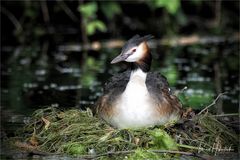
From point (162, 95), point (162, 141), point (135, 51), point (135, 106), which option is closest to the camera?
point (162, 141)

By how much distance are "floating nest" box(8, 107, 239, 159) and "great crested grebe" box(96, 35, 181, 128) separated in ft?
0.39

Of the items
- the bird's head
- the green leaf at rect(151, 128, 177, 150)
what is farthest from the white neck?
the green leaf at rect(151, 128, 177, 150)

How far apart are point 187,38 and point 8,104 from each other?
31.8 feet

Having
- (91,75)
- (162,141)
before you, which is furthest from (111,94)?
(91,75)

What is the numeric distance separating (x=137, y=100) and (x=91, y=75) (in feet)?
20.7

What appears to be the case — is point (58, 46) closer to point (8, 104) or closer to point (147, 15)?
point (147, 15)

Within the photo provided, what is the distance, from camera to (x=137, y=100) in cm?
912

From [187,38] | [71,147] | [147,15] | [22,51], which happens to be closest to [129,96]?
[71,147]

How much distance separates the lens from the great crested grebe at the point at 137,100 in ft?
30.0

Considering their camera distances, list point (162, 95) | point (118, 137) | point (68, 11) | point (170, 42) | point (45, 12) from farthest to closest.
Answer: point (68, 11) < point (45, 12) < point (170, 42) < point (162, 95) < point (118, 137)

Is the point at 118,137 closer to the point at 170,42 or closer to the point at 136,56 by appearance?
the point at 136,56

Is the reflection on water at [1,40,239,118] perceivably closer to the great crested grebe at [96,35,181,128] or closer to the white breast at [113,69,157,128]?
the great crested grebe at [96,35,181,128]

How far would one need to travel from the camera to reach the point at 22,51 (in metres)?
19.2

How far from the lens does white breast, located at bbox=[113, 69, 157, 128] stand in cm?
912
